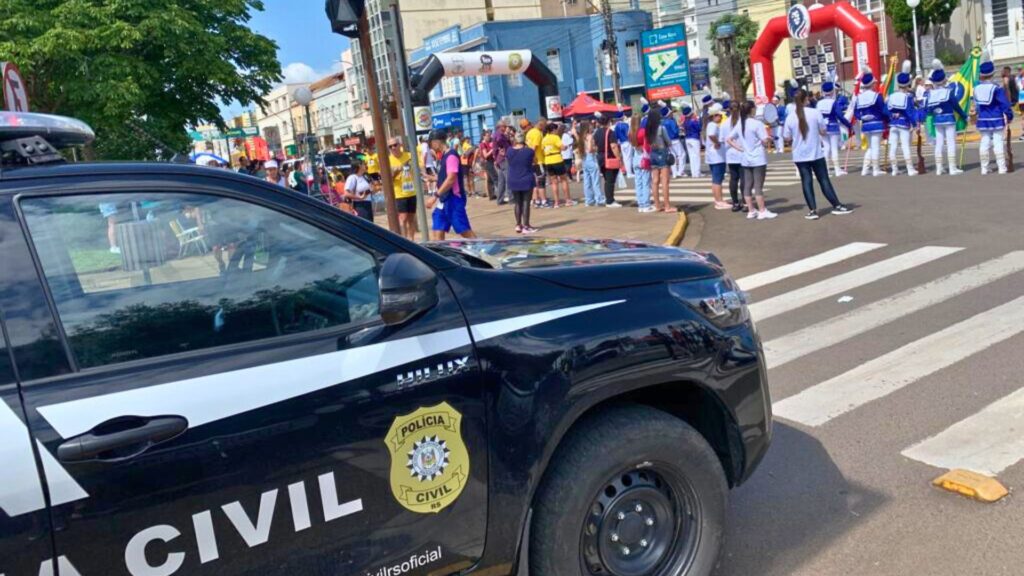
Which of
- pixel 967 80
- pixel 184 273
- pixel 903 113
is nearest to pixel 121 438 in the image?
pixel 184 273

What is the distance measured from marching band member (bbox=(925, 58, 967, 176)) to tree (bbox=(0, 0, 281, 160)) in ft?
45.8

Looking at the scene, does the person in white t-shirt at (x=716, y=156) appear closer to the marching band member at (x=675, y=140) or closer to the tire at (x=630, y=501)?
the marching band member at (x=675, y=140)

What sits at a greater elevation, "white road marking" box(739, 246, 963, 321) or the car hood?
the car hood

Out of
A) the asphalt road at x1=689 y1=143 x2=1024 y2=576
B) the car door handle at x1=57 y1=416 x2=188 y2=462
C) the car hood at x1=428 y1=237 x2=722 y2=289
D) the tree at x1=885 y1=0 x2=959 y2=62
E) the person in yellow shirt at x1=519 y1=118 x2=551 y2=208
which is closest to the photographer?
the car door handle at x1=57 y1=416 x2=188 y2=462

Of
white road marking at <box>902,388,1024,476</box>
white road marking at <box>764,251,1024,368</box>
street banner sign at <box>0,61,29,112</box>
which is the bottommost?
white road marking at <box>902,388,1024,476</box>

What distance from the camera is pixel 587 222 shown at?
14.2 m

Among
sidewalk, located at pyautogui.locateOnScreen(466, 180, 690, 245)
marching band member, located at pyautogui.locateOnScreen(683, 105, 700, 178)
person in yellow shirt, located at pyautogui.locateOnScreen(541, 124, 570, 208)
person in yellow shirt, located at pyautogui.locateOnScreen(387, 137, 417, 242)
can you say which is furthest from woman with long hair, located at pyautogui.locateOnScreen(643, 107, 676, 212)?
marching band member, located at pyautogui.locateOnScreen(683, 105, 700, 178)

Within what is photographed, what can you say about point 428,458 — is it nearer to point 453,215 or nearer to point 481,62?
point 453,215

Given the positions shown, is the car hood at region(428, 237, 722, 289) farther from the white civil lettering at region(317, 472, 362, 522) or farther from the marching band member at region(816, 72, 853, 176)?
the marching band member at region(816, 72, 853, 176)

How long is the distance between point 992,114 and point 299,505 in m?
14.3

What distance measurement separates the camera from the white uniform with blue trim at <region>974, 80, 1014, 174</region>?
44.0ft

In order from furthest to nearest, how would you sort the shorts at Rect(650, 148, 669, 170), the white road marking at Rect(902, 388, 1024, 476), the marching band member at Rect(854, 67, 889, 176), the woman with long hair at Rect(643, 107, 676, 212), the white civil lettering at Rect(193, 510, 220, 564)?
the marching band member at Rect(854, 67, 889, 176)
the shorts at Rect(650, 148, 669, 170)
the woman with long hair at Rect(643, 107, 676, 212)
the white road marking at Rect(902, 388, 1024, 476)
the white civil lettering at Rect(193, 510, 220, 564)

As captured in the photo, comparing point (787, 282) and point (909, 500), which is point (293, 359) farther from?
point (787, 282)

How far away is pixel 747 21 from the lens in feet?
182
